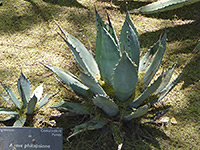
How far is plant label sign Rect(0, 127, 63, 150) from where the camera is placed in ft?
4.89

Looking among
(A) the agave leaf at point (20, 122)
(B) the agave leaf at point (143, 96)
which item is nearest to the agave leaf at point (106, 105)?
(B) the agave leaf at point (143, 96)

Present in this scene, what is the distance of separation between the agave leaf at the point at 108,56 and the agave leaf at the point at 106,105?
0.18 metres

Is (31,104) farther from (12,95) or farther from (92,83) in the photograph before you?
(92,83)

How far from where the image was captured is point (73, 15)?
9.61 ft

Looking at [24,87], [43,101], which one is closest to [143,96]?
[43,101]

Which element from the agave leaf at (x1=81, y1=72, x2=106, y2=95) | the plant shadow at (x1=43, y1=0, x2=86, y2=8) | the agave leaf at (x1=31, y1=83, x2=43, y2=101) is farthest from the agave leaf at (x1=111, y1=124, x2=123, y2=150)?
the plant shadow at (x1=43, y1=0, x2=86, y2=8)

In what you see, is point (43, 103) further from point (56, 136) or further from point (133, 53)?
point (133, 53)

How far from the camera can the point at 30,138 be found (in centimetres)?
149

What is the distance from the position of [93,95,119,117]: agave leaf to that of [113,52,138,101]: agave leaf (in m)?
0.10

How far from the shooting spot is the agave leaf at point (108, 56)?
1.63m

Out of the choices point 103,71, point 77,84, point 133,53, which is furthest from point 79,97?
point 133,53

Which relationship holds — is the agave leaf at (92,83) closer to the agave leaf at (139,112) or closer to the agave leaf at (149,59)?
the agave leaf at (139,112)

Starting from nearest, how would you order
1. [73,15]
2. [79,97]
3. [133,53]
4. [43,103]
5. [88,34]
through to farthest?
A: [133,53], [43,103], [79,97], [88,34], [73,15]

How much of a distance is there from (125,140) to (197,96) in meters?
0.70
